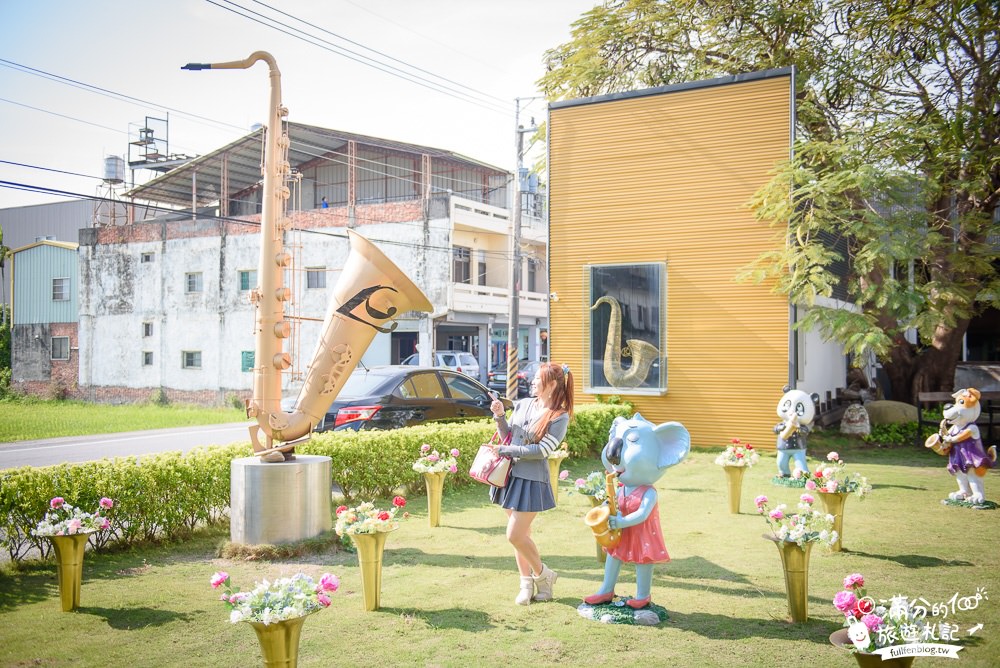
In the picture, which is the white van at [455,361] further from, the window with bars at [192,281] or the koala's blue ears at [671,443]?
the koala's blue ears at [671,443]

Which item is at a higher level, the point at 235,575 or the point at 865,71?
the point at 865,71

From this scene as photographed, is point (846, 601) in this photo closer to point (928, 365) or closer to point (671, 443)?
point (671, 443)

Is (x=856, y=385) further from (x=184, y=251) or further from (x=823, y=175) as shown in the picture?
(x=184, y=251)

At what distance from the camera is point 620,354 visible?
48.4 ft

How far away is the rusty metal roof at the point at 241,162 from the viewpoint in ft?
94.0

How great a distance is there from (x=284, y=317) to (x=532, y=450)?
2.96m

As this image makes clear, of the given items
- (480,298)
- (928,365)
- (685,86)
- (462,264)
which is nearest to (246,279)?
(462,264)

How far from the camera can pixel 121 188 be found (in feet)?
106

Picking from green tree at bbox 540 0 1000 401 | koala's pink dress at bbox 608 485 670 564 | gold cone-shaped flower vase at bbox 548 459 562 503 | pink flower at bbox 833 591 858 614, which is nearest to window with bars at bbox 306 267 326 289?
green tree at bbox 540 0 1000 401

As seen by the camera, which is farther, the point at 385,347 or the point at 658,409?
the point at 385,347

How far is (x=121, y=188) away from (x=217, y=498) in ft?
94.8

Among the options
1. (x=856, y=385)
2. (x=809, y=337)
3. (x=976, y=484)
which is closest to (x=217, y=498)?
(x=976, y=484)

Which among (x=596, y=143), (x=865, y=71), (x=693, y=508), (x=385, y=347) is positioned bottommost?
(x=693, y=508)

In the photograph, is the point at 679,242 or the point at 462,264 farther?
the point at 462,264
